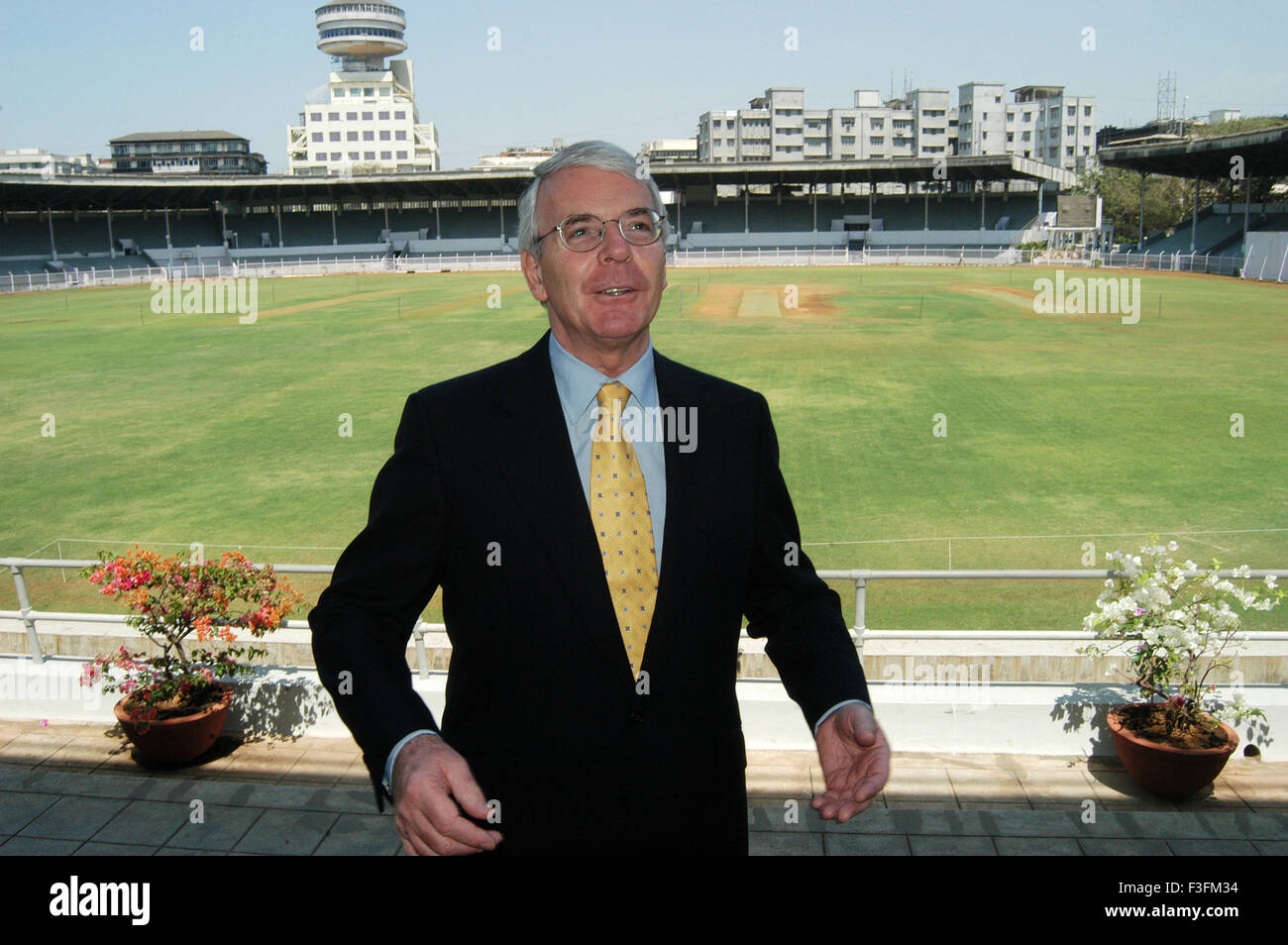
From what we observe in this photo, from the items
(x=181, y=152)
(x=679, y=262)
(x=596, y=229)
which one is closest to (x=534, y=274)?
(x=596, y=229)

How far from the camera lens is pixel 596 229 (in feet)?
8.28

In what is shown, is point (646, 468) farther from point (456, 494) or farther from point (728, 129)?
point (728, 129)

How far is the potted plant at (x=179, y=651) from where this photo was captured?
21.8 ft

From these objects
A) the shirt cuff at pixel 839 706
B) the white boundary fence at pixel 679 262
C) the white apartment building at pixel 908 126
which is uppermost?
the white apartment building at pixel 908 126

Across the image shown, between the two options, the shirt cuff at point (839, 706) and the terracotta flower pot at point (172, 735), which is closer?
the shirt cuff at point (839, 706)

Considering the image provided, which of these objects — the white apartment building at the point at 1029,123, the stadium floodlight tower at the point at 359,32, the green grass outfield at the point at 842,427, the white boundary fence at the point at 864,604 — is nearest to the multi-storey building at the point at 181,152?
the stadium floodlight tower at the point at 359,32

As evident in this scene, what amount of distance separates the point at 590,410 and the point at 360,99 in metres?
154

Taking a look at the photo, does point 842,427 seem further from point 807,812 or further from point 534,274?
point 534,274

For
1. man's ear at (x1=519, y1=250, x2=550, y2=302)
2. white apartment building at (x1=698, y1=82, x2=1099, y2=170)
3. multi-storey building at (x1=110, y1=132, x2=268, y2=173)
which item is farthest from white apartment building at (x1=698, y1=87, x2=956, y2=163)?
man's ear at (x1=519, y1=250, x2=550, y2=302)

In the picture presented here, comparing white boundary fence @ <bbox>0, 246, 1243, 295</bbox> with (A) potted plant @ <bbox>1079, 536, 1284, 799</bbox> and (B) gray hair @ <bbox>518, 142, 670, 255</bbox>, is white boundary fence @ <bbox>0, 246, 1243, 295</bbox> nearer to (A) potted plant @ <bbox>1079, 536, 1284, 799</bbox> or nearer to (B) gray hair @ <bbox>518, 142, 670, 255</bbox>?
(A) potted plant @ <bbox>1079, 536, 1284, 799</bbox>

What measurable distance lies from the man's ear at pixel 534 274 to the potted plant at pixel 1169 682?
4.95 metres

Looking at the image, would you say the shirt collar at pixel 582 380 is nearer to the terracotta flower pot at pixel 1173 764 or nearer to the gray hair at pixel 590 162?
the gray hair at pixel 590 162

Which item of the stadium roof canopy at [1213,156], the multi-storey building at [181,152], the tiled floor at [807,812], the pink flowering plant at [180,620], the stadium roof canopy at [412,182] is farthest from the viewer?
the multi-storey building at [181,152]

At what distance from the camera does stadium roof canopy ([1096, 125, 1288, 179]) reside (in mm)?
48938
